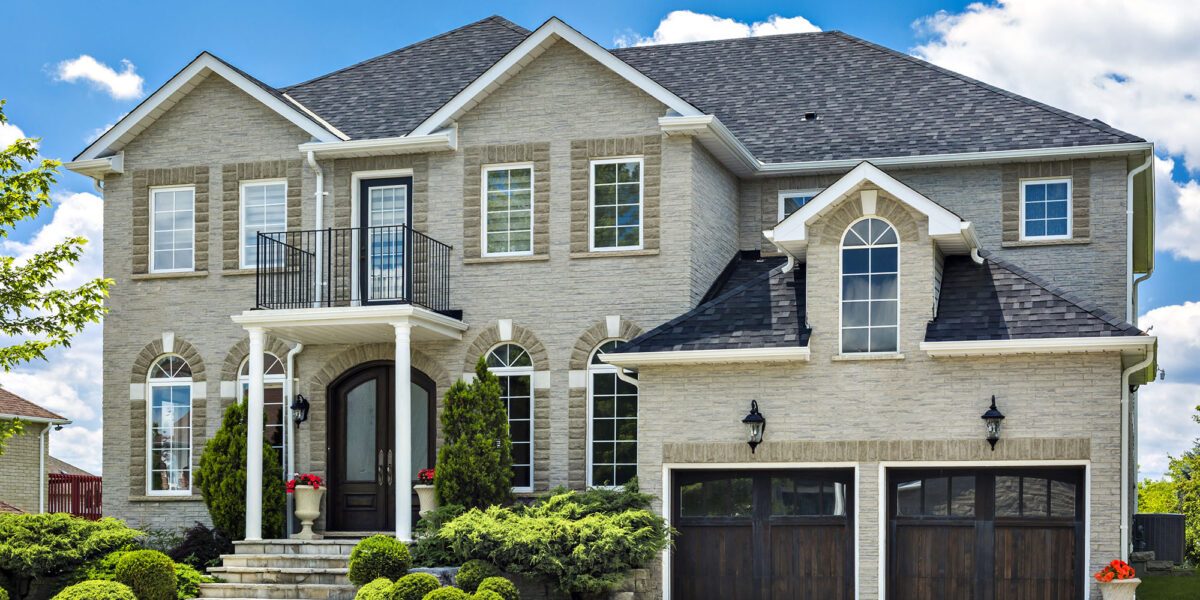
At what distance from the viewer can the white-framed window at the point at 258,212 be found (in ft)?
74.6

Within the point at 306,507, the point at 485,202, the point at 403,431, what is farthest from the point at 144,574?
the point at 485,202

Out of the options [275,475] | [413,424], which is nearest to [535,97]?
[413,424]

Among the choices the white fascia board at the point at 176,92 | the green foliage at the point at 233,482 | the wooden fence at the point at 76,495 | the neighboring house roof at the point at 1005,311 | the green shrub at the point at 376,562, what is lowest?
the wooden fence at the point at 76,495

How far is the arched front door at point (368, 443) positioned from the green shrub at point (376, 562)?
3.51 m

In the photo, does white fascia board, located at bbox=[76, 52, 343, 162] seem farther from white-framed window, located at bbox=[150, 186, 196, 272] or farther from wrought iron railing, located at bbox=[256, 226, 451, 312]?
wrought iron railing, located at bbox=[256, 226, 451, 312]

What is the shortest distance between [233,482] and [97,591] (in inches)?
148

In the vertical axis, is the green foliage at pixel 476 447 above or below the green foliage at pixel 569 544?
above

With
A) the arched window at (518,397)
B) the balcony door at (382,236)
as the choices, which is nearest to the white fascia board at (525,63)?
the balcony door at (382,236)

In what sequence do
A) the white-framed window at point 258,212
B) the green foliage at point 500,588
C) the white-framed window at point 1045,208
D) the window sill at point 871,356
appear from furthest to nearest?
the white-framed window at point 258,212, the white-framed window at point 1045,208, the window sill at point 871,356, the green foliage at point 500,588

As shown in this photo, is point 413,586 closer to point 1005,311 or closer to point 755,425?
point 755,425

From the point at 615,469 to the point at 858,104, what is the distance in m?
7.40

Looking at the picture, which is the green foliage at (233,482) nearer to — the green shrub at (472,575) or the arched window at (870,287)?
the green shrub at (472,575)

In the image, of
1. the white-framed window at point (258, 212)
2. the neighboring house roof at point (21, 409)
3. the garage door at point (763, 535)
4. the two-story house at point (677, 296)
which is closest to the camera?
the two-story house at point (677, 296)

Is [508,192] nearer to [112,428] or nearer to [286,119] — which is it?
[286,119]
